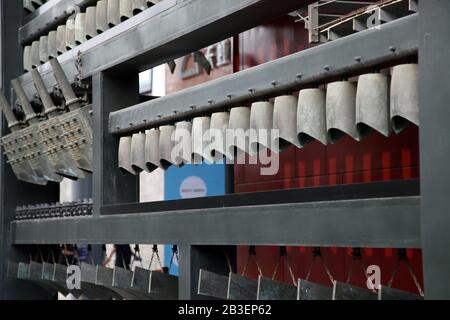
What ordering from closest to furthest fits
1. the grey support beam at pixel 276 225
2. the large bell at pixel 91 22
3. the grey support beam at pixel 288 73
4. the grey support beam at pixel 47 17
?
the grey support beam at pixel 276 225
the grey support beam at pixel 288 73
the large bell at pixel 91 22
the grey support beam at pixel 47 17

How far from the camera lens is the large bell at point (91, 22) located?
12.2m

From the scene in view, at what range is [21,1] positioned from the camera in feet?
49.1

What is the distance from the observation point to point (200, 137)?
9727 mm

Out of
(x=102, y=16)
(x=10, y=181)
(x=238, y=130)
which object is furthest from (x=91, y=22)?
(x=238, y=130)

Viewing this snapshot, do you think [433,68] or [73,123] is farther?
[73,123]

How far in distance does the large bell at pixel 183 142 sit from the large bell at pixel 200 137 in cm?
15

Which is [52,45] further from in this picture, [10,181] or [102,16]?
[10,181]

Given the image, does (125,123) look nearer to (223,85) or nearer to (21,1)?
(223,85)

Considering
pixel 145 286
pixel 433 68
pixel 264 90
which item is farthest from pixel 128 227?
pixel 433 68

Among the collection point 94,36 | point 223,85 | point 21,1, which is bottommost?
point 223,85

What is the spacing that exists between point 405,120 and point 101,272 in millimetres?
4801

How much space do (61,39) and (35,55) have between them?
1.14 meters

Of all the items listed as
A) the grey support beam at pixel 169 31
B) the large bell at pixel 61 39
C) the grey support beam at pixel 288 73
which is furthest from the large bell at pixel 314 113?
the large bell at pixel 61 39

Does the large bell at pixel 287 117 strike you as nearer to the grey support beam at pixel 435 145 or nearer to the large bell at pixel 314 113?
the large bell at pixel 314 113
